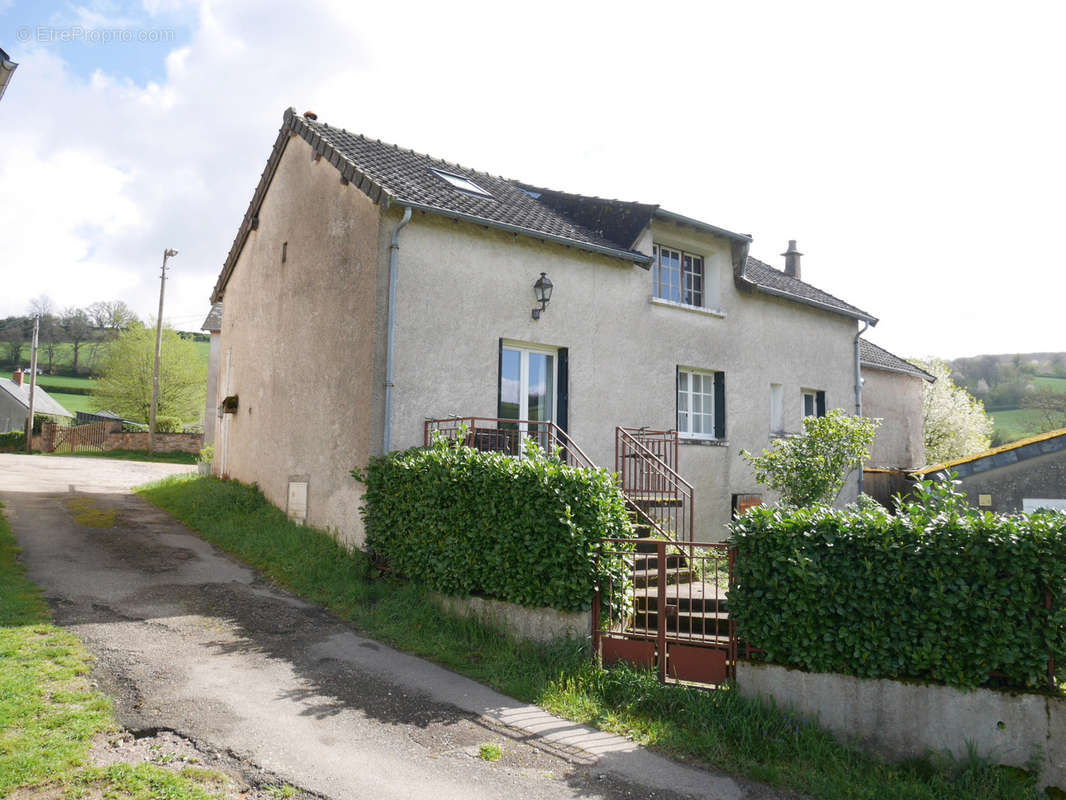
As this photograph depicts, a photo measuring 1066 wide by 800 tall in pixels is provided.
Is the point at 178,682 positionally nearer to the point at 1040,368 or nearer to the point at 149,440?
the point at 149,440

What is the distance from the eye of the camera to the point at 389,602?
838 centimetres

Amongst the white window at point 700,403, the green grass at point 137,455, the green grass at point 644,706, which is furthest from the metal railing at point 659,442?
the green grass at point 137,455

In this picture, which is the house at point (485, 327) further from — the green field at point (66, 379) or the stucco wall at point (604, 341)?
the green field at point (66, 379)

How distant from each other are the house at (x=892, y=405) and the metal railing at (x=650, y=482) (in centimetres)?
1019

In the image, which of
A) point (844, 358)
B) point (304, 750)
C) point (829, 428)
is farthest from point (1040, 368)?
point (304, 750)

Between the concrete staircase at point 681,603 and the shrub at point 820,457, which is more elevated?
the shrub at point 820,457

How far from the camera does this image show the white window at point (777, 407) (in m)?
14.9

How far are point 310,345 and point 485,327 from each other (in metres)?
3.15

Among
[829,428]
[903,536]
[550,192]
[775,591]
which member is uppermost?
[550,192]

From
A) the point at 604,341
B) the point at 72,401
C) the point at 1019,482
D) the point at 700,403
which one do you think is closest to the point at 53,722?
the point at 604,341

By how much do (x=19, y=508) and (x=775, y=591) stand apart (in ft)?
46.1

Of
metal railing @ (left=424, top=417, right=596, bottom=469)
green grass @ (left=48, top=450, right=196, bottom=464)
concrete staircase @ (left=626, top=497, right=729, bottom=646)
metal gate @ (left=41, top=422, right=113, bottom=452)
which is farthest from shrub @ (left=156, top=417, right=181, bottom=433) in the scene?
concrete staircase @ (left=626, top=497, right=729, bottom=646)

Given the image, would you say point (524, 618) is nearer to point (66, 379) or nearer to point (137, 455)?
point (137, 455)

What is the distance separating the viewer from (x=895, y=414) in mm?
21453
